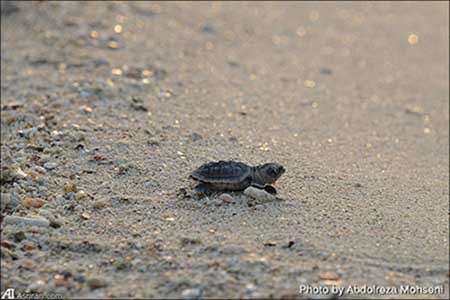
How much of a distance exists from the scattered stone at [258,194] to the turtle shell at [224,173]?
0.06 metres

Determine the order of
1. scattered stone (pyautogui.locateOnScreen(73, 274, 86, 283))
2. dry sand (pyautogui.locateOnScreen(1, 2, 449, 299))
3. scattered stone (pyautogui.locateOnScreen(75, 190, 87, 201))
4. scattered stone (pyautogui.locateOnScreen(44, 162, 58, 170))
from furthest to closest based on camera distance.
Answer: scattered stone (pyautogui.locateOnScreen(44, 162, 58, 170)), scattered stone (pyautogui.locateOnScreen(75, 190, 87, 201)), dry sand (pyautogui.locateOnScreen(1, 2, 449, 299)), scattered stone (pyautogui.locateOnScreen(73, 274, 86, 283))

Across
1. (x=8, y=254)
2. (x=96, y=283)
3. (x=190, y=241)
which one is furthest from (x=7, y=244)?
(x=190, y=241)

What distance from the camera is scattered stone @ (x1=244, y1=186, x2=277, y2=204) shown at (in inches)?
130

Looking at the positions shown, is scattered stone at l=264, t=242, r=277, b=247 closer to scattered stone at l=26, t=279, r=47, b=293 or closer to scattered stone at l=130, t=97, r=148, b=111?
scattered stone at l=26, t=279, r=47, b=293

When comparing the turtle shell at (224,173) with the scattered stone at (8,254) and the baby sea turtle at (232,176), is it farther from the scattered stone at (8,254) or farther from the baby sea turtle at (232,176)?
the scattered stone at (8,254)

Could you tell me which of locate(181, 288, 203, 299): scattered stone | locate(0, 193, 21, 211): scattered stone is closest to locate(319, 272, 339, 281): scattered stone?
locate(181, 288, 203, 299): scattered stone

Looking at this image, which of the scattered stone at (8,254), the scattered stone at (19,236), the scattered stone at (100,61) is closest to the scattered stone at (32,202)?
the scattered stone at (19,236)

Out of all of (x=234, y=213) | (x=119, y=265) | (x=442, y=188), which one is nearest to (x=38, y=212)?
(x=119, y=265)

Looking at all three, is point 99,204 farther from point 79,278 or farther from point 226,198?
point 79,278

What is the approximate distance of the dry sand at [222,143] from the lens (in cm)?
277

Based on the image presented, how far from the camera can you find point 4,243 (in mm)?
2863

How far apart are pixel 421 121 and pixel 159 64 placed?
197cm

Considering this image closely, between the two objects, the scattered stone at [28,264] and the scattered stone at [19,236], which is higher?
the scattered stone at [19,236]

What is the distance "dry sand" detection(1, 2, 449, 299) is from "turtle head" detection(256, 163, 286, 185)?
0.12 meters
